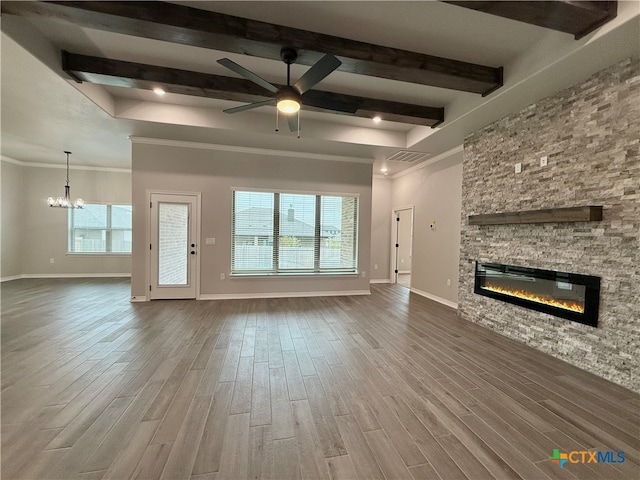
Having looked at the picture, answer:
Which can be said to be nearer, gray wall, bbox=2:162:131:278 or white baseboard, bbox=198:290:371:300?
white baseboard, bbox=198:290:371:300

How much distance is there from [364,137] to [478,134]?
1920 mm

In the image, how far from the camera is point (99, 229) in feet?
25.0

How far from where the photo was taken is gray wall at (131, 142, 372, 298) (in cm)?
509

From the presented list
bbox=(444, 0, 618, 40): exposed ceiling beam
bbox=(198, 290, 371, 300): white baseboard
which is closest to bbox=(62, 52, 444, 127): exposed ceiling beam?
bbox=(444, 0, 618, 40): exposed ceiling beam

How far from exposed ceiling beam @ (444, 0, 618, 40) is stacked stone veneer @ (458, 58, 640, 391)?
70 centimetres

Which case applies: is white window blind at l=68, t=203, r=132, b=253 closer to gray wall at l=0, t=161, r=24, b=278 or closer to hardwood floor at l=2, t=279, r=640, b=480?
gray wall at l=0, t=161, r=24, b=278

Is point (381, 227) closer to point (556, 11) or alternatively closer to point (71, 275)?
point (556, 11)

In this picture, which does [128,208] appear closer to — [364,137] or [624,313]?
[364,137]

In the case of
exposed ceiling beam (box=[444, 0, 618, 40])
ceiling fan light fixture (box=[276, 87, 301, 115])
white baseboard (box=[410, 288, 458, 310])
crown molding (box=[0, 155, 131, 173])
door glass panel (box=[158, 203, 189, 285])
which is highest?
exposed ceiling beam (box=[444, 0, 618, 40])

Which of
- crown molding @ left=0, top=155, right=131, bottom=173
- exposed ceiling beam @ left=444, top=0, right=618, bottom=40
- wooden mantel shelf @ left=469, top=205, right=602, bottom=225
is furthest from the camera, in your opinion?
crown molding @ left=0, top=155, right=131, bottom=173

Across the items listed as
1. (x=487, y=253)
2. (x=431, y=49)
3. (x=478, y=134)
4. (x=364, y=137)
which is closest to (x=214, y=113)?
(x=364, y=137)

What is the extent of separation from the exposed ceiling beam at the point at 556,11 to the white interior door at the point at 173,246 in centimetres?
515

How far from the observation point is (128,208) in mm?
7777

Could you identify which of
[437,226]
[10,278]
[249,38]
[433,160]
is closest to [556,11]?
[249,38]
